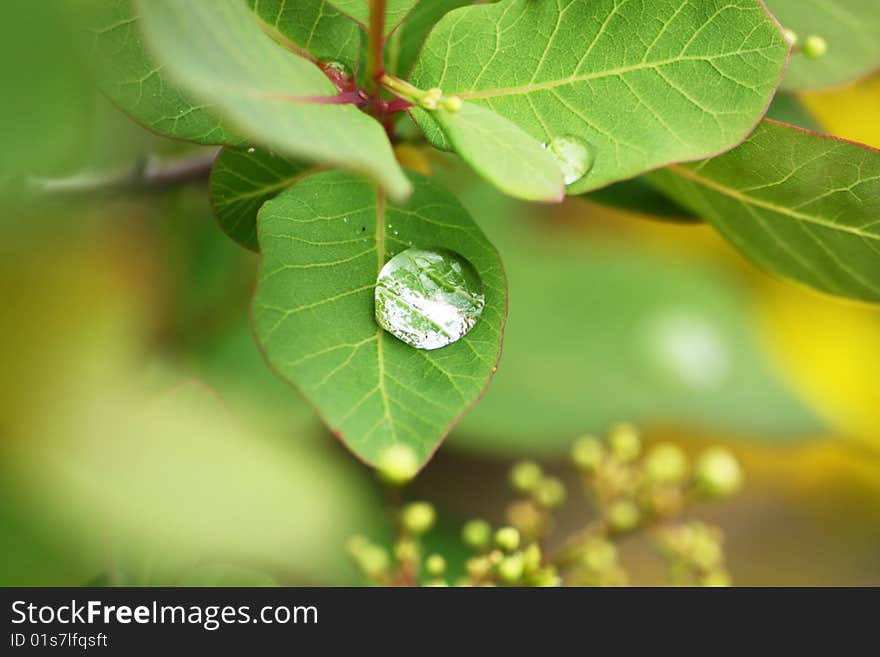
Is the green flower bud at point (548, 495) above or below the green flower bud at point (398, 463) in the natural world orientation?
above

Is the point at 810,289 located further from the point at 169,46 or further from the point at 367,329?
the point at 169,46

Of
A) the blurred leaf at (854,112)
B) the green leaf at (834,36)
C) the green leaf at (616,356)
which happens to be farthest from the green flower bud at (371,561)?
the blurred leaf at (854,112)

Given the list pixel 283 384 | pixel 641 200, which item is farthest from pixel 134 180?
pixel 641 200

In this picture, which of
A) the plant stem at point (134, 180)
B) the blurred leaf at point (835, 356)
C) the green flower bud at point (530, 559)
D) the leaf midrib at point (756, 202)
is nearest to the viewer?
the leaf midrib at point (756, 202)

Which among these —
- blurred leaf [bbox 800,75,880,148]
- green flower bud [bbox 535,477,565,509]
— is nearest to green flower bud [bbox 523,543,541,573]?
green flower bud [bbox 535,477,565,509]

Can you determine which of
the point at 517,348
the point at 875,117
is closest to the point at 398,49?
the point at 517,348

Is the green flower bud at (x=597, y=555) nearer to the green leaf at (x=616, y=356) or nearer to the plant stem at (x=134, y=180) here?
the green leaf at (x=616, y=356)
